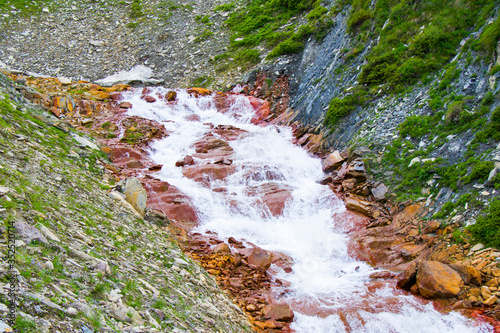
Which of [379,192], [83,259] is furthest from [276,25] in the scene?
[83,259]

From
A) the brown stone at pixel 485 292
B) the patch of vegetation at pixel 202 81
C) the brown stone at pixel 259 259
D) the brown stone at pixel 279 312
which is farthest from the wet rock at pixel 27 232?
the patch of vegetation at pixel 202 81

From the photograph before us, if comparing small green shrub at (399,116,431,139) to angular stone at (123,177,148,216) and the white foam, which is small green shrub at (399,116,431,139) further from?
the white foam

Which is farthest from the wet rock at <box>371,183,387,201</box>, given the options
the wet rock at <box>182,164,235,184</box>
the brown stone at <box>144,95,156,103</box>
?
the brown stone at <box>144,95,156,103</box>

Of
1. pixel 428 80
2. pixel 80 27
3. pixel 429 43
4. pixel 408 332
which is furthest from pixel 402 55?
pixel 80 27

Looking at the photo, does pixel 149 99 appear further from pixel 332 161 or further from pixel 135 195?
pixel 135 195

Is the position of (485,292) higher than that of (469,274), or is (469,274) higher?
(469,274)

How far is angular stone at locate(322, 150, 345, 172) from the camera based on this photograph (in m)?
17.6

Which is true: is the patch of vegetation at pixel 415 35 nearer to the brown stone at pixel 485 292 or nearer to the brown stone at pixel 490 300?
the brown stone at pixel 485 292

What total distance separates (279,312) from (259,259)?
2563 millimetres

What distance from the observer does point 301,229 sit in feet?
46.8

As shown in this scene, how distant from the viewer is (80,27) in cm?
4203

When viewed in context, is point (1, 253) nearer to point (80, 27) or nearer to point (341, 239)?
point (341, 239)

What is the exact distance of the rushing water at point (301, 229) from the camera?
8727 millimetres

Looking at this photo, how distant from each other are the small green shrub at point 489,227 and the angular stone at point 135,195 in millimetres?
10154
